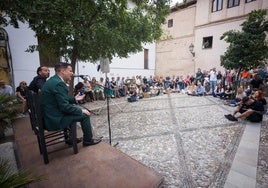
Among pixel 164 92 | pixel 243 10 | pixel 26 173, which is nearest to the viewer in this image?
pixel 26 173

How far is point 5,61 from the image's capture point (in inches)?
316

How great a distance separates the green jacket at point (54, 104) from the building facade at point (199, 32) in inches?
425

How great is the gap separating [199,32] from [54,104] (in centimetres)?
1554

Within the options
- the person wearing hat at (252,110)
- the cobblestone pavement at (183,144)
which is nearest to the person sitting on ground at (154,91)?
the cobblestone pavement at (183,144)

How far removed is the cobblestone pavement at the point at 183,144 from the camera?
→ 259 centimetres

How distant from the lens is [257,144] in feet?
11.9

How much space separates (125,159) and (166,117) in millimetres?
3697

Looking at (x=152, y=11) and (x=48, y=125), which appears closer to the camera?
(x=48, y=125)

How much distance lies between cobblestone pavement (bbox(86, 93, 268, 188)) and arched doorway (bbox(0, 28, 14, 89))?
571 centimetres

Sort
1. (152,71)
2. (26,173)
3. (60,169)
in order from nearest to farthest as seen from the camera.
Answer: (26,173) < (60,169) < (152,71)

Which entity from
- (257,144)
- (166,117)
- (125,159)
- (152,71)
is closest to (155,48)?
(152,71)

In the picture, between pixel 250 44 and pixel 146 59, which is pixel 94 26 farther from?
pixel 146 59

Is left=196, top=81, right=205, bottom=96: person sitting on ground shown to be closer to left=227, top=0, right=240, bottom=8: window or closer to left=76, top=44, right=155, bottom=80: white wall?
left=76, top=44, right=155, bottom=80: white wall

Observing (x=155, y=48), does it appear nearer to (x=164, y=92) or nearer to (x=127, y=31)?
(x=164, y=92)
